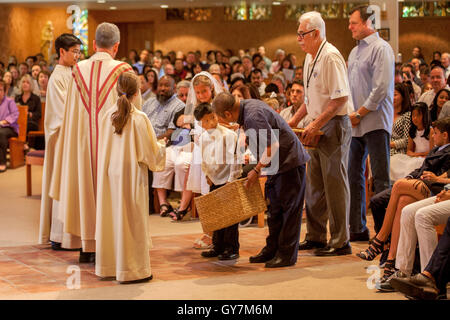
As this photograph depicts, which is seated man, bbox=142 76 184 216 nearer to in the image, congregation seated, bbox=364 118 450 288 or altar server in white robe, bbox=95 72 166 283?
altar server in white robe, bbox=95 72 166 283

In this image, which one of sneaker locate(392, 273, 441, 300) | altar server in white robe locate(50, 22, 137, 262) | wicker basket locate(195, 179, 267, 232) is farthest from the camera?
altar server in white robe locate(50, 22, 137, 262)

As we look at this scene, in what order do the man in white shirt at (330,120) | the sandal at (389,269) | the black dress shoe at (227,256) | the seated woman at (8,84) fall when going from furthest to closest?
the seated woman at (8,84) → the black dress shoe at (227,256) → the man in white shirt at (330,120) → the sandal at (389,269)

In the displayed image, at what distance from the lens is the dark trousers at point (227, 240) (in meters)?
5.60

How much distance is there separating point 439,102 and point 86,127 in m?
4.06

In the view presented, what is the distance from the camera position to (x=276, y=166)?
518 centimetres

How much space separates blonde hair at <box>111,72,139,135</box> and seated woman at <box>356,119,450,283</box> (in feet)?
5.84

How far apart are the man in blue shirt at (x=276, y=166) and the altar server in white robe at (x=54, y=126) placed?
160 cm

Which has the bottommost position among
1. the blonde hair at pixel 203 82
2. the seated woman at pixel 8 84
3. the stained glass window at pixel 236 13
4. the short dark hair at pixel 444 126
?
the short dark hair at pixel 444 126

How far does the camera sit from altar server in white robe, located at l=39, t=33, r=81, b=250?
595cm

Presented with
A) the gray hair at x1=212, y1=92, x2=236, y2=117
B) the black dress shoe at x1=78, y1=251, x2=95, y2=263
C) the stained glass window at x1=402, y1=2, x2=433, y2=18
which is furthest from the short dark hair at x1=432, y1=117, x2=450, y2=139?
the stained glass window at x1=402, y1=2, x2=433, y2=18

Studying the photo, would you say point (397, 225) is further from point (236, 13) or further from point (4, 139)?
point (236, 13)

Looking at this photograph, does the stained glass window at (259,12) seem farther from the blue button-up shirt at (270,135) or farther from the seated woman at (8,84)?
the blue button-up shirt at (270,135)

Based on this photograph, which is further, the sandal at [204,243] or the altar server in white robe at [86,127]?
the sandal at [204,243]

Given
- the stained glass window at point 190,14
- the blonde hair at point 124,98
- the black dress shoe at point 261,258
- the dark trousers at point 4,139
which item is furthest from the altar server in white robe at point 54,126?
the stained glass window at point 190,14
